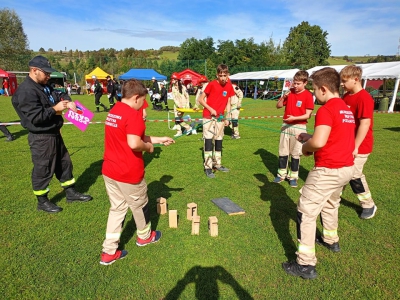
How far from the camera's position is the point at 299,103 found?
5488mm

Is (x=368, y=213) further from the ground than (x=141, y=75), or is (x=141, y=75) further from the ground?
(x=141, y=75)

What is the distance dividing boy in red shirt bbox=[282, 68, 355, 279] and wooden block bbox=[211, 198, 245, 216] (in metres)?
1.38

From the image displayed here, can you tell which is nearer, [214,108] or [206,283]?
[206,283]

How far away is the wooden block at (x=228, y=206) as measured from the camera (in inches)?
179

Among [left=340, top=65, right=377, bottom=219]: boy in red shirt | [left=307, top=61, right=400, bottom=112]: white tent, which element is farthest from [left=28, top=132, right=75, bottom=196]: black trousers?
[left=307, top=61, right=400, bottom=112]: white tent

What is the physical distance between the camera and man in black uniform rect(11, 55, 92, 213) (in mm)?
4090

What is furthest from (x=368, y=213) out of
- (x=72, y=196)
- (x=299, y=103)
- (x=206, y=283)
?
(x=72, y=196)

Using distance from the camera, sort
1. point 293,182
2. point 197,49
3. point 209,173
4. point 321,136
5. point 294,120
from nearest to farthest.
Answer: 1. point 321,136
2. point 294,120
3. point 293,182
4. point 209,173
5. point 197,49

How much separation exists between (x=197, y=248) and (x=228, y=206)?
4.22ft

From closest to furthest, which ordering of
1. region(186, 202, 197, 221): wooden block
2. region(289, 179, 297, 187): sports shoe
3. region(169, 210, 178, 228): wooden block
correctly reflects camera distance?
region(169, 210, 178, 228): wooden block
region(186, 202, 197, 221): wooden block
region(289, 179, 297, 187): sports shoe

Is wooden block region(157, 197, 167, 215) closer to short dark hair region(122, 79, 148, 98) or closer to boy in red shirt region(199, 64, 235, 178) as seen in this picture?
boy in red shirt region(199, 64, 235, 178)

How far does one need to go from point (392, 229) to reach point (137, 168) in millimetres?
3957

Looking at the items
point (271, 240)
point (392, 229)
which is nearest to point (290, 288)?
point (271, 240)

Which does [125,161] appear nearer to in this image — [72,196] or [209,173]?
[72,196]
